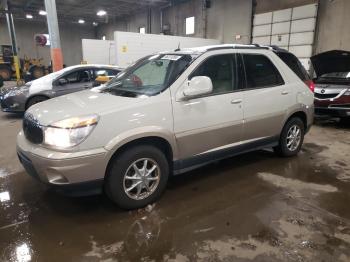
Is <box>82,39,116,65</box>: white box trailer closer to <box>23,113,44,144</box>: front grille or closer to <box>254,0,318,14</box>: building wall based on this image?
<box>254,0,318,14</box>: building wall

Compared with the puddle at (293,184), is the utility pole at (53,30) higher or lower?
higher

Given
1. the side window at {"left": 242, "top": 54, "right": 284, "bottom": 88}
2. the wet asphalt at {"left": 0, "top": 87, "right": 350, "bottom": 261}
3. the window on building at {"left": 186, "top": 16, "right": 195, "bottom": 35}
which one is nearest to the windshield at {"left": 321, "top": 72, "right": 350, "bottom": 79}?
the wet asphalt at {"left": 0, "top": 87, "right": 350, "bottom": 261}

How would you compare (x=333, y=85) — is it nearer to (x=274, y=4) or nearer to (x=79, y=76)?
(x=79, y=76)

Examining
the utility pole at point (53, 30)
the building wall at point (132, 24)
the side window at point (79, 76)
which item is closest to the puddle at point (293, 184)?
the side window at point (79, 76)

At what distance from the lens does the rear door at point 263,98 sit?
341 centimetres

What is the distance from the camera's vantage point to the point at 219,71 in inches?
126

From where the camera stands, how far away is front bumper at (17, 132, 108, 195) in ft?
7.57

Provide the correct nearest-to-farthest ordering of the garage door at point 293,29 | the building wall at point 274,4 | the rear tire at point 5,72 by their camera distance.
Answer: the garage door at point 293,29 → the building wall at point 274,4 → the rear tire at point 5,72

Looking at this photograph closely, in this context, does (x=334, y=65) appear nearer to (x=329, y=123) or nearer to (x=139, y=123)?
(x=329, y=123)

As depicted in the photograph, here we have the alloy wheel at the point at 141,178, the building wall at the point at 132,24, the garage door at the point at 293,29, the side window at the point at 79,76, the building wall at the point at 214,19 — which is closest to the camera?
the alloy wheel at the point at 141,178

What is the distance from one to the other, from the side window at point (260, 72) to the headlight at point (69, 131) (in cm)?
198

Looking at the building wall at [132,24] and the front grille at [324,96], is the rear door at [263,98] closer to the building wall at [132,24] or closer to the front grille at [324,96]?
the front grille at [324,96]

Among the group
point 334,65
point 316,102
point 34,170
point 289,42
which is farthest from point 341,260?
point 289,42

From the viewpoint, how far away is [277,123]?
12.4ft
